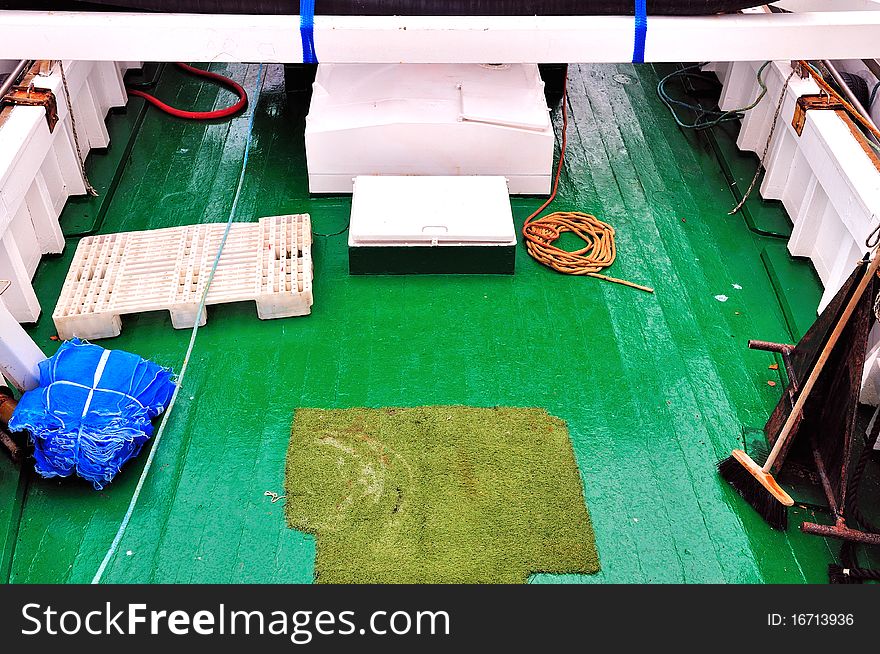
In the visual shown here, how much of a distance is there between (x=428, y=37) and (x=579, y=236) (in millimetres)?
1807

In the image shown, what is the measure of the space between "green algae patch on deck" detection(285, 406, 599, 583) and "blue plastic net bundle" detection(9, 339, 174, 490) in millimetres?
787

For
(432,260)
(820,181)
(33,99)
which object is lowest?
(432,260)

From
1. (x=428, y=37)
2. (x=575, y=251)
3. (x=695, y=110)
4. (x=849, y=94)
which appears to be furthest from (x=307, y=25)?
(x=695, y=110)

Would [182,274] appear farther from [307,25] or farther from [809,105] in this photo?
[809,105]

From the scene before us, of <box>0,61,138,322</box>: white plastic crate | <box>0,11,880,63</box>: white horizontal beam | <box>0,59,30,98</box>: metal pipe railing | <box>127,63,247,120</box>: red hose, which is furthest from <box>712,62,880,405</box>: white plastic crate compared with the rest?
<box>0,59,30,98</box>: metal pipe railing

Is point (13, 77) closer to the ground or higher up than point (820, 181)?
higher up

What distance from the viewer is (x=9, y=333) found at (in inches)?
161

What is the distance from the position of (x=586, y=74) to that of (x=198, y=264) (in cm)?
427

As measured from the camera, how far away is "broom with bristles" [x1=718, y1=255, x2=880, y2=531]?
3.76 meters

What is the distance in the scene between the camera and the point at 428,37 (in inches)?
183

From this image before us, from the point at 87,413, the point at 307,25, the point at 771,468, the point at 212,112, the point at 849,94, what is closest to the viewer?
the point at 87,413

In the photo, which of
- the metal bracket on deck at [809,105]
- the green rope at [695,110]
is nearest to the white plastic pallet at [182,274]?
the metal bracket on deck at [809,105]

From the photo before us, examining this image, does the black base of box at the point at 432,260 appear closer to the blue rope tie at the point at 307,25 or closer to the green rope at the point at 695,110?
the blue rope tie at the point at 307,25

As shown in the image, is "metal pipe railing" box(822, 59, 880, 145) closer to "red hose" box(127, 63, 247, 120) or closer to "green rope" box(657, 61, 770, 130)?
"green rope" box(657, 61, 770, 130)
